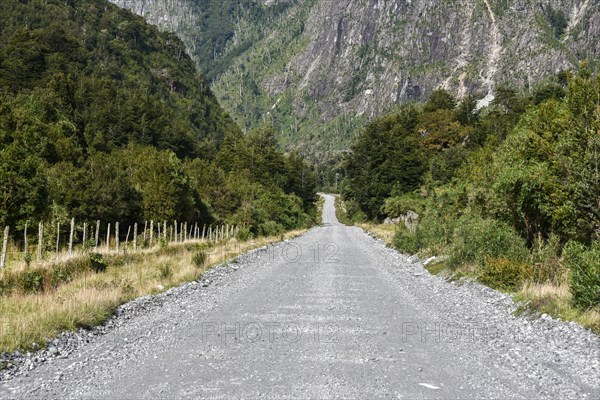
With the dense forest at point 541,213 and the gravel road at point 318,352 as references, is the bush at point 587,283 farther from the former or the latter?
the gravel road at point 318,352

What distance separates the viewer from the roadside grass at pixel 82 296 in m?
8.63

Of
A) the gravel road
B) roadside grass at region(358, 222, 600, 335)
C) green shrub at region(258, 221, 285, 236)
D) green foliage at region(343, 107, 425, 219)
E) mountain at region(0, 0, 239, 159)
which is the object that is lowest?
green shrub at region(258, 221, 285, 236)

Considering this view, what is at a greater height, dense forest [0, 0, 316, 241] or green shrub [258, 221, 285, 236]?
dense forest [0, 0, 316, 241]

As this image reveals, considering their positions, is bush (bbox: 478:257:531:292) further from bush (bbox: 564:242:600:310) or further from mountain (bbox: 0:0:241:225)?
mountain (bbox: 0:0:241:225)

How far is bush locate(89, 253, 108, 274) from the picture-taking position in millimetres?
18766

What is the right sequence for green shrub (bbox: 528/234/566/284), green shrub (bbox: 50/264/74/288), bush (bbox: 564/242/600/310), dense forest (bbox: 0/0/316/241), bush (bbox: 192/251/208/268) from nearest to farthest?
bush (bbox: 564/242/600/310)
green shrub (bbox: 528/234/566/284)
green shrub (bbox: 50/264/74/288)
bush (bbox: 192/251/208/268)
dense forest (bbox: 0/0/316/241)

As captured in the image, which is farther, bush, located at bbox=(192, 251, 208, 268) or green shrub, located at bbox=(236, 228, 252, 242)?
green shrub, located at bbox=(236, 228, 252, 242)

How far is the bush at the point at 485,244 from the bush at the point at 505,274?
32.6 inches

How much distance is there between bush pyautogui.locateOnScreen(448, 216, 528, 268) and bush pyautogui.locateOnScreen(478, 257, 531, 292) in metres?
0.83

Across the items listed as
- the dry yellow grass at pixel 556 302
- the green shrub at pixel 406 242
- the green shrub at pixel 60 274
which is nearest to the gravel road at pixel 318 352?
the dry yellow grass at pixel 556 302

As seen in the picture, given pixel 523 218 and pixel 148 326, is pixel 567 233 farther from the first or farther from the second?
pixel 148 326

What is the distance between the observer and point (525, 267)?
1432cm

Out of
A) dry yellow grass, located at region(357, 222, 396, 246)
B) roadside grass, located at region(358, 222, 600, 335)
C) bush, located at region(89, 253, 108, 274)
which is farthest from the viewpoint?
dry yellow grass, located at region(357, 222, 396, 246)

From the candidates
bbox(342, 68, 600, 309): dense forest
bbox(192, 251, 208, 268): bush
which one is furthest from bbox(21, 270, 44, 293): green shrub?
bbox(342, 68, 600, 309): dense forest
